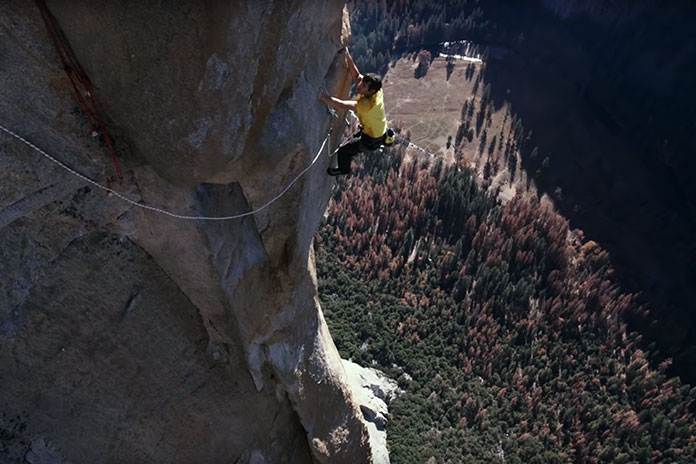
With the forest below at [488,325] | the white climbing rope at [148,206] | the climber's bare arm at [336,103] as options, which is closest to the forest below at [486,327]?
the forest below at [488,325]

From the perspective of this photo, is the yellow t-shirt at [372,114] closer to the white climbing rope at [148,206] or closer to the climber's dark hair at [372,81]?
the climber's dark hair at [372,81]

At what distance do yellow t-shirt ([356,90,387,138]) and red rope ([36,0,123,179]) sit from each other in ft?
15.1

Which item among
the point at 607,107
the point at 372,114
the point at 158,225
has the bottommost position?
the point at 607,107

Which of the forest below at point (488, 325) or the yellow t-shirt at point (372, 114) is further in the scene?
the forest below at point (488, 325)

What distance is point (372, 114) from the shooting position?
9.27 m

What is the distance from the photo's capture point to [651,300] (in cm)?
2773

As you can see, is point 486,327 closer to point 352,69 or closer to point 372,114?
point 372,114

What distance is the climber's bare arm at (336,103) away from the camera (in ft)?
27.5

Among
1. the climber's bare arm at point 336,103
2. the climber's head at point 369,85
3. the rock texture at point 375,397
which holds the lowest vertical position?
the rock texture at point 375,397

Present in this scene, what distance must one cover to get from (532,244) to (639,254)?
8.66 m

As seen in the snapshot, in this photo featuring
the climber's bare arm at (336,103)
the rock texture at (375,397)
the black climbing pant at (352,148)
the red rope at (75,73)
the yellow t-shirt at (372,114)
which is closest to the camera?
the red rope at (75,73)

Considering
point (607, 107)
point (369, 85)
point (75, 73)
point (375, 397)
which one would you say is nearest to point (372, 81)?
point (369, 85)

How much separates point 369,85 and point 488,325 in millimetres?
18315

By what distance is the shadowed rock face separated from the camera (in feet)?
17.9
